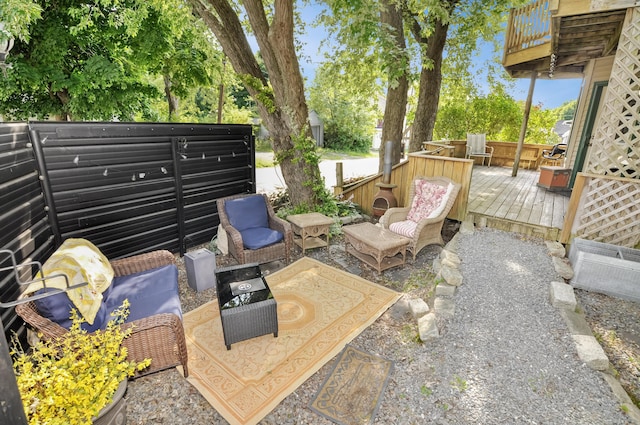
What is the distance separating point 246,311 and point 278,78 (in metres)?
4.36

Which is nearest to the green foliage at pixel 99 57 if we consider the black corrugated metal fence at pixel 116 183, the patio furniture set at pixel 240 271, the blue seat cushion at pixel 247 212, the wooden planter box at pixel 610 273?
the black corrugated metal fence at pixel 116 183

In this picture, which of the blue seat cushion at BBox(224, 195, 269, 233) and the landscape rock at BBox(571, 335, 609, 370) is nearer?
the landscape rock at BBox(571, 335, 609, 370)

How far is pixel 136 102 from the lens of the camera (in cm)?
780

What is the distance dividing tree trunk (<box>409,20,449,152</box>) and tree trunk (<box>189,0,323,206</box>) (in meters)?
4.46

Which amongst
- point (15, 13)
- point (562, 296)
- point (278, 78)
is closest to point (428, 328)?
point (562, 296)

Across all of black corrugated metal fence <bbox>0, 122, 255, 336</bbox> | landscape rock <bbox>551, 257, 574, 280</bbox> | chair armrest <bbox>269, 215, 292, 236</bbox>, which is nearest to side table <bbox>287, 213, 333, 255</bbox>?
chair armrest <bbox>269, 215, 292, 236</bbox>

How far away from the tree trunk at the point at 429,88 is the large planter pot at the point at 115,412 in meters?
9.10

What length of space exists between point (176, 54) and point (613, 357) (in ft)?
31.5

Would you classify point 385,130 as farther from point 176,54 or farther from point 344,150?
point 344,150

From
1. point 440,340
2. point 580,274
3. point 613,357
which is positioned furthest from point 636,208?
point 440,340

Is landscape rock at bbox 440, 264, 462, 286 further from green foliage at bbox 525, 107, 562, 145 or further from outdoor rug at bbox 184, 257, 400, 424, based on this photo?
green foliage at bbox 525, 107, 562, 145

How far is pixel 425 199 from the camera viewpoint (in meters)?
5.51

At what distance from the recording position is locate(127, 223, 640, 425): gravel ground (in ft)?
7.76

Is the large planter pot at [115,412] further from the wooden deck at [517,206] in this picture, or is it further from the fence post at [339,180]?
the fence post at [339,180]
